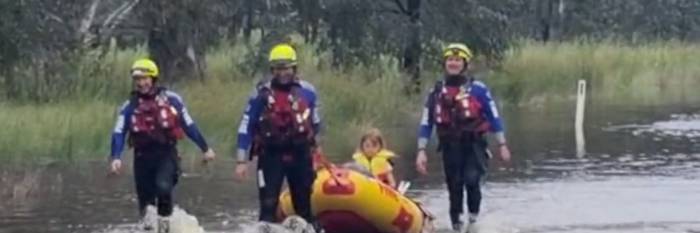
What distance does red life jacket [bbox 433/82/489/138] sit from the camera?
14938mm

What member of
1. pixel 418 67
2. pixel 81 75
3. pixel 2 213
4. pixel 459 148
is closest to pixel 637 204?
pixel 459 148

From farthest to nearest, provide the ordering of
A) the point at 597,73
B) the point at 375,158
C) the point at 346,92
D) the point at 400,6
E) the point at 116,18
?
the point at 597,73, the point at 400,6, the point at 116,18, the point at 346,92, the point at 375,158

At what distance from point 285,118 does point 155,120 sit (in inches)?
50.9

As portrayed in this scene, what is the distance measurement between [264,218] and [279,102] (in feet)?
3.32

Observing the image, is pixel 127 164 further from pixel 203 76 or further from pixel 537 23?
pixel 537 23

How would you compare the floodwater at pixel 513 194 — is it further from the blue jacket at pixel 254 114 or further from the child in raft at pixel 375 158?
the blue jacket at pixel 254 114

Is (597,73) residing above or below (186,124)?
below

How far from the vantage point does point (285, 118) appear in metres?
14.1

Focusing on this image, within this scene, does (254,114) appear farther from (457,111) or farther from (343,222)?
(457,111)

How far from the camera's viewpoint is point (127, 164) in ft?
72.5

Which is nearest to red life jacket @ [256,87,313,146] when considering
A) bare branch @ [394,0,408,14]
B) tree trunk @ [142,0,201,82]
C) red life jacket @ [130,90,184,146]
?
red life jacket @ [130,90,184,146]

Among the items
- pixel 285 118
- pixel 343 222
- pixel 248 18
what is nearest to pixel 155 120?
pixel 285 118

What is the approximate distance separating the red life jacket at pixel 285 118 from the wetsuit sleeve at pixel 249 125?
2.2 inches

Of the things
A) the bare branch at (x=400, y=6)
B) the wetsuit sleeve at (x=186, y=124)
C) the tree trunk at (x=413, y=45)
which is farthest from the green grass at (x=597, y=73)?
the wetsuit sleeve at (x=186, y=124)
